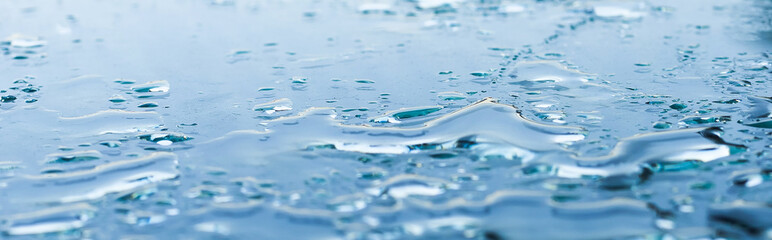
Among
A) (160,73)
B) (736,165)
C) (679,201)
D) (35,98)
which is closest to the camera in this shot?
(679,201)

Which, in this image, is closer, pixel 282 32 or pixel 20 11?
pixel 282 32

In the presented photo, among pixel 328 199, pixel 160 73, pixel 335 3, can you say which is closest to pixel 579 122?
pixel 328 199

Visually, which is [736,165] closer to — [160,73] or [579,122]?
[579,122]

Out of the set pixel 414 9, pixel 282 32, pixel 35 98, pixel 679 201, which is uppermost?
pixel 414 9

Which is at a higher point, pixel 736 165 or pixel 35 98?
pixel 35 98

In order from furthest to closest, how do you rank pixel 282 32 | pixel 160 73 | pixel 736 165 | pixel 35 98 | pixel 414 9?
1. pixel 414 9
2. pixel 282 32
3. pixel 160 73
4. pixel 35 98
5. pixel 736 165

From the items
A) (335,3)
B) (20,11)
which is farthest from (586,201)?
(20,11)
